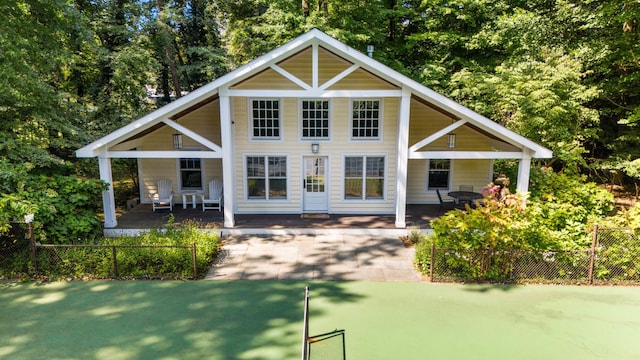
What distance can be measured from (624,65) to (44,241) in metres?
19.7

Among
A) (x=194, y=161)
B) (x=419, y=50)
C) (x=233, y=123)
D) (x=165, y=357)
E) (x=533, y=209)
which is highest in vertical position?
(x=419, y=50)

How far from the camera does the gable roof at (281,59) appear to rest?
998 cm

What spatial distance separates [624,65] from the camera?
14.6 meters

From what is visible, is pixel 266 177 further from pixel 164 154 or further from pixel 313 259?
pixel 313 259

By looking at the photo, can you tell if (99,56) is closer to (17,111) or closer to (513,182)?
(17,111)

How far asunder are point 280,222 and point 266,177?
1662 mm

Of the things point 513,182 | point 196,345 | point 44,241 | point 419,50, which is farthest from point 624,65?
point 44,241

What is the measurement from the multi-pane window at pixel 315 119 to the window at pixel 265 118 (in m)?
0.86

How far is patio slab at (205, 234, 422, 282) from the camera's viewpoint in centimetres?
854

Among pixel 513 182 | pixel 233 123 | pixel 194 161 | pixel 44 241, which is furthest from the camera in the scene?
pixel 513 182

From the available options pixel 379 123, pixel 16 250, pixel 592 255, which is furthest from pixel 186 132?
pixel 592 255

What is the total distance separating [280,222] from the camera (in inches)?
459

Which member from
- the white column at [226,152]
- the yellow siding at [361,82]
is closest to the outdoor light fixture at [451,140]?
the yellow siding at [361,82]

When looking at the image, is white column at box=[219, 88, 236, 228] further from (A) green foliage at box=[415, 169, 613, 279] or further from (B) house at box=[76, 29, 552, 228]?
(A) green foliage at box=[415, 169, 613, 279]
